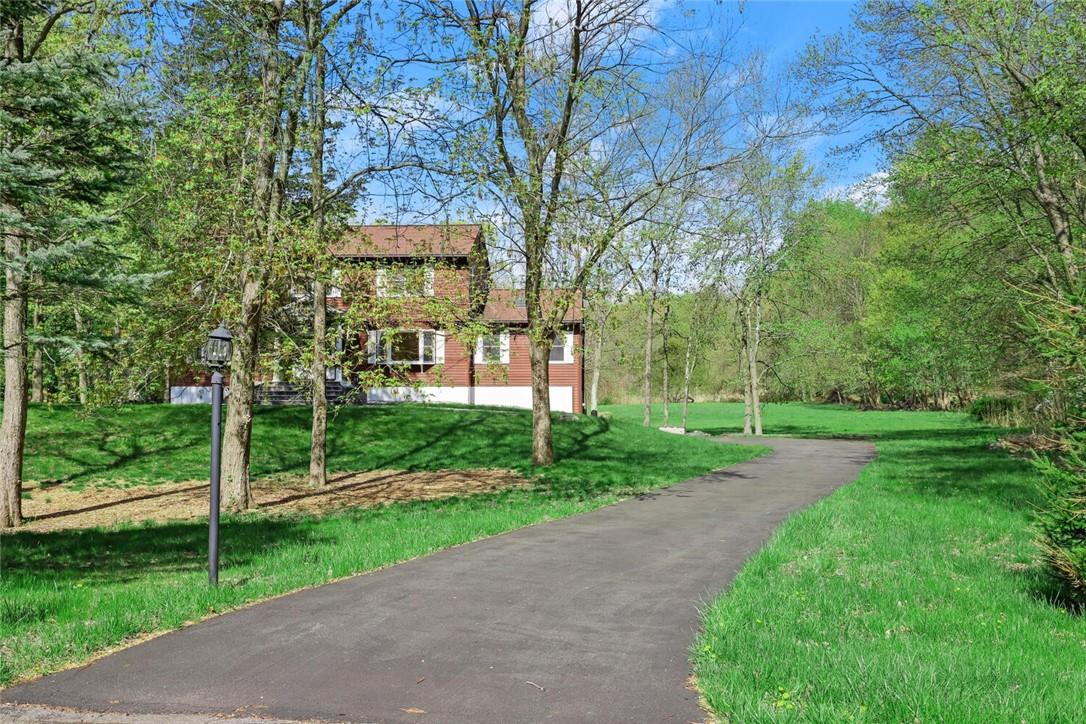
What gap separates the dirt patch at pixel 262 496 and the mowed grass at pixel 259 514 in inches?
29.9

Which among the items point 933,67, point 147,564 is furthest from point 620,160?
point 147,564

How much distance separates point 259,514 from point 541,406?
300 inches

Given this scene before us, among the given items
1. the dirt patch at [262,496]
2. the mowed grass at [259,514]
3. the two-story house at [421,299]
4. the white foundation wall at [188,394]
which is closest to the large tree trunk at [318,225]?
the two-story house at [421,299]

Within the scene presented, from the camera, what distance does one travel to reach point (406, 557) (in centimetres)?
885

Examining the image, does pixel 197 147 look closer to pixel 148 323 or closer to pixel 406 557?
pixel 148 323

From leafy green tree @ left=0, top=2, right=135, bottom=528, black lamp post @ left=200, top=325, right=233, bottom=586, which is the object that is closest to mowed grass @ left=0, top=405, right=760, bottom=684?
black lamp post @ left=200, top=325, right=233, bottom=586

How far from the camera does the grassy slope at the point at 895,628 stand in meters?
4.38

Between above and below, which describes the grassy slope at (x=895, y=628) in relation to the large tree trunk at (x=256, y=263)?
below

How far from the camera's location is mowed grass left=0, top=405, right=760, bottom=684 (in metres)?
6.62

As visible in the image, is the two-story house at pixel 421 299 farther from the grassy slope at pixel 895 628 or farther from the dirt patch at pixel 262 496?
the grassy slope at pixel 895 628

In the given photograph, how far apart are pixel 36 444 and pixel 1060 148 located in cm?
2399

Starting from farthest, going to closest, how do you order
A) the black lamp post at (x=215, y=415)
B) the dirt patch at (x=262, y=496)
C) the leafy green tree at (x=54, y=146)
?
1. the dirt patch at (x=262, y=496)
2. the leafy green tree at (x=54, y=146)
3. the black lamp post at (x=215, y=415)

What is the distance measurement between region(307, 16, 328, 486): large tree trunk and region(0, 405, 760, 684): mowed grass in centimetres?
261

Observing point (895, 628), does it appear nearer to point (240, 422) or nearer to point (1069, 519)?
point (1069, 519)
